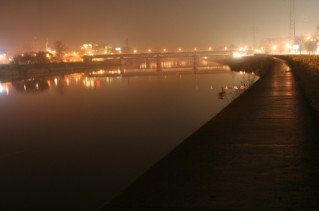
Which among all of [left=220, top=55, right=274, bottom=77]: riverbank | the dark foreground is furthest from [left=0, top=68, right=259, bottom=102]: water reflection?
the dark foreground

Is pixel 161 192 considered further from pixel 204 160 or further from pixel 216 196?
pixel 204 160

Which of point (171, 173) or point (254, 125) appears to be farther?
point (254, 125)

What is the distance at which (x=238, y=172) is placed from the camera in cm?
747

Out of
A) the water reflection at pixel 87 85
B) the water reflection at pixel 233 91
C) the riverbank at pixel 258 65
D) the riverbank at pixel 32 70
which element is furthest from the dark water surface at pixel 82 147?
the riverbank at pixel 32 70

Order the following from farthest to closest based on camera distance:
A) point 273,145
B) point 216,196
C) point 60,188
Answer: point 60,188
point 273,145
point 216,196

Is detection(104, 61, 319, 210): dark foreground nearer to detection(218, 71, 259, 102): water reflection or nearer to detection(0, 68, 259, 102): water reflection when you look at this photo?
detection(218, 71, 259, 102): water reflection

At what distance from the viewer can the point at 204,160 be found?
339 inches

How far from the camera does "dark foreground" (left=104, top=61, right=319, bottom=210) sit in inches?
237

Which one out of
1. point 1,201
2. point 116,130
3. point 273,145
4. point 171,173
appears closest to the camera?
point 171,173

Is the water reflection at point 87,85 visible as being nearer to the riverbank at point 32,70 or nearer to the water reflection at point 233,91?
the water reflection at point 233,91

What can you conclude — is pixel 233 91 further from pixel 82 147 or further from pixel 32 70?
pixel 32 70

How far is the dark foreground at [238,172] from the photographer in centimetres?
603

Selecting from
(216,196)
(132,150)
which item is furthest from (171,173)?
(132,150)

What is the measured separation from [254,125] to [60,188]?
6176 mm
